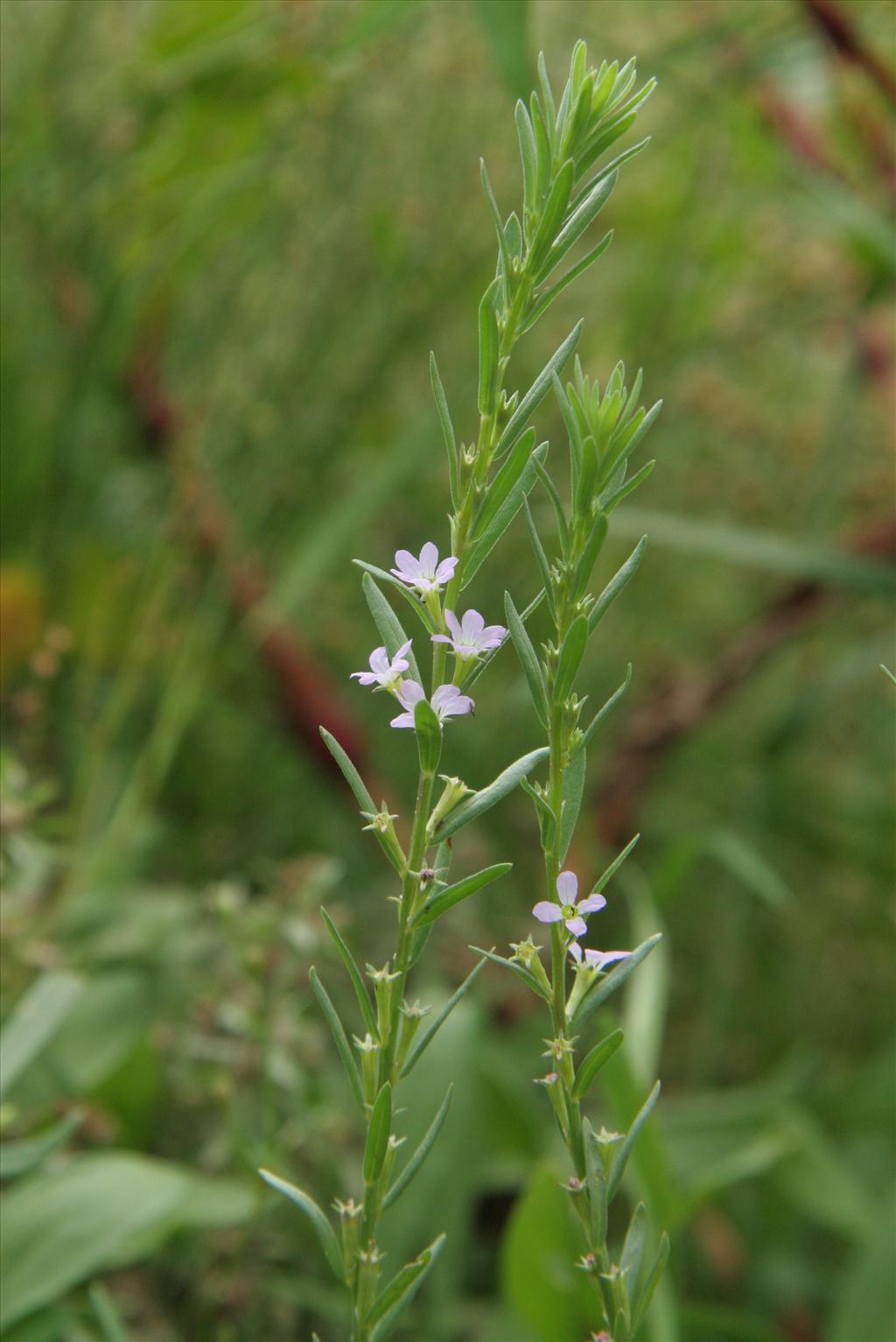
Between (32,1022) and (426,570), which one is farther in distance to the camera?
(32,1022)

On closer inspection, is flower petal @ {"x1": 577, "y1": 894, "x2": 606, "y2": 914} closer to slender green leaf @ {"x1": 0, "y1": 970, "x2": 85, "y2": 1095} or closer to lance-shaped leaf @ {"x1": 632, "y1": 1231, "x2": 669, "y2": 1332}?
lance-shaped leaf @ {"x1": 632, "y1": 1231, "x2": 669, "y2": 1332}

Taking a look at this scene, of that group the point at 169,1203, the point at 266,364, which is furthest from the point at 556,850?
the point at 266,364

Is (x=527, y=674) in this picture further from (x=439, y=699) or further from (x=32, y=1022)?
(x=32, y=1022)

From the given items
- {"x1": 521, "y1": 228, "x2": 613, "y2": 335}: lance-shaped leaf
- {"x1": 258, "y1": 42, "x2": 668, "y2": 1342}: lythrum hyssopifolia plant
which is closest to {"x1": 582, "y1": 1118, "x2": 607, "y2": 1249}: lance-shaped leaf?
{"x1": 258, "y1": 42, "x2": 668, "y2": 1342}: lythrum hyssopifolia plant

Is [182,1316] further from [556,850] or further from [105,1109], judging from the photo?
[556,850]

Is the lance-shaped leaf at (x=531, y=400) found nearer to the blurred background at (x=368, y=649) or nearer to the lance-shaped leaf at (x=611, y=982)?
the lance-shaped leaf at (x=611, y=982)

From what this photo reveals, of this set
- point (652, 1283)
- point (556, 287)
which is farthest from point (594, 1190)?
point (556, 287)
